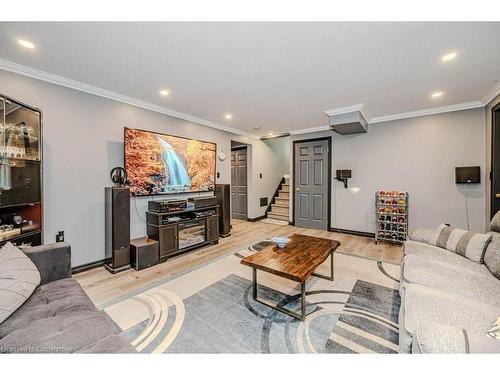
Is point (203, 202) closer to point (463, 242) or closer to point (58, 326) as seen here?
point (58, 326)

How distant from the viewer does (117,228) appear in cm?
292

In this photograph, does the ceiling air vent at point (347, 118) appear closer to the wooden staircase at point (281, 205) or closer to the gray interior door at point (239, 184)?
the gray interior door at point (239, 184)

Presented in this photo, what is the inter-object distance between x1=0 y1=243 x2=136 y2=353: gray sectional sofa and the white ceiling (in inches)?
77.4

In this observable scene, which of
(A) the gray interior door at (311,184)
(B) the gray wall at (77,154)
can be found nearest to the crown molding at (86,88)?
(B) the gray wall at (77,154)

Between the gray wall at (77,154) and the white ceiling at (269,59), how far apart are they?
0.89 ft

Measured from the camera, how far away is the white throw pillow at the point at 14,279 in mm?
1236

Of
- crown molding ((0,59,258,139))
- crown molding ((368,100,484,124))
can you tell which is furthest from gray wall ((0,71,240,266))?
crown molding ((368,100,484,124))

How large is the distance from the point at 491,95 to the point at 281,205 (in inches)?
190

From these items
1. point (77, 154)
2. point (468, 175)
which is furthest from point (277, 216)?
point (77, 154)

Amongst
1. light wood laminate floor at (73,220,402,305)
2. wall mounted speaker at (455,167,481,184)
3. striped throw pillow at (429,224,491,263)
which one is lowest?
light wood laminate floor at (73,220,402,305)

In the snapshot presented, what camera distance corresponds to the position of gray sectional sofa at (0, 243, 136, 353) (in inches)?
41.2

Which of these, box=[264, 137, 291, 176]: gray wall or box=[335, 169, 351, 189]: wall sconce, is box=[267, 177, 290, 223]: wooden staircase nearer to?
box=[264, 137, 291, 176]: gray wall
